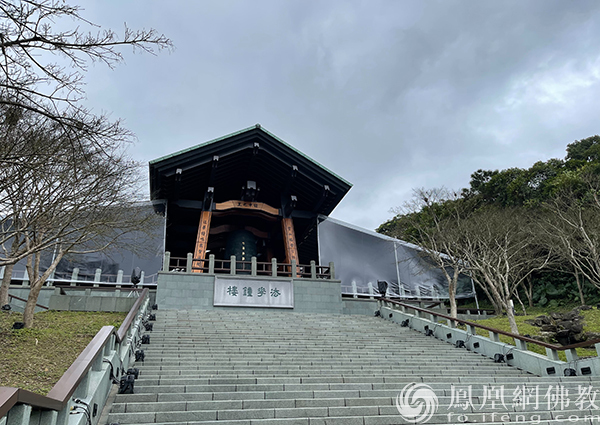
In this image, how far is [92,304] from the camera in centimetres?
1407

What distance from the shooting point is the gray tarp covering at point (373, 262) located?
21.7 m

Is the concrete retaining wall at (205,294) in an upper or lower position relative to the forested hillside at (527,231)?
lower

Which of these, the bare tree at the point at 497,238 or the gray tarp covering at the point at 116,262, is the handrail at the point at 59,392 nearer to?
the gray tarp covering at the point at 116,262

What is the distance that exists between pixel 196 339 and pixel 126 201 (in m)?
3.94

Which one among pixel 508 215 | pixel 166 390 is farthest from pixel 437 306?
pixel 166 390

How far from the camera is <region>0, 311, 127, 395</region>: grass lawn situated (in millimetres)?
6613

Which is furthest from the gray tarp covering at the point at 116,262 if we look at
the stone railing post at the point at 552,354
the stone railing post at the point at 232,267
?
the stone railing post at the point at 552,354

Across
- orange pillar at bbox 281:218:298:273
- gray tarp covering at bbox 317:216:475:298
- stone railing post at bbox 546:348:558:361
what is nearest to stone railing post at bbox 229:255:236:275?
orange pillar at bbox 281:218:298:273

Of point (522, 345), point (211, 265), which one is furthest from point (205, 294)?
point (522, 345)

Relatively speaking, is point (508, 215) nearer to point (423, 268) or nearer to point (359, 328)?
point (423, 268)

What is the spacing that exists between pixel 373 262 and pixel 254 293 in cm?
832

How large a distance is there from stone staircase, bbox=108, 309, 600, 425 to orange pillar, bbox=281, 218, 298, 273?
8.20 metres

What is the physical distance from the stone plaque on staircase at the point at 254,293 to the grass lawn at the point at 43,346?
13.6 ft

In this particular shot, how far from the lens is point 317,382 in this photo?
276 inches
